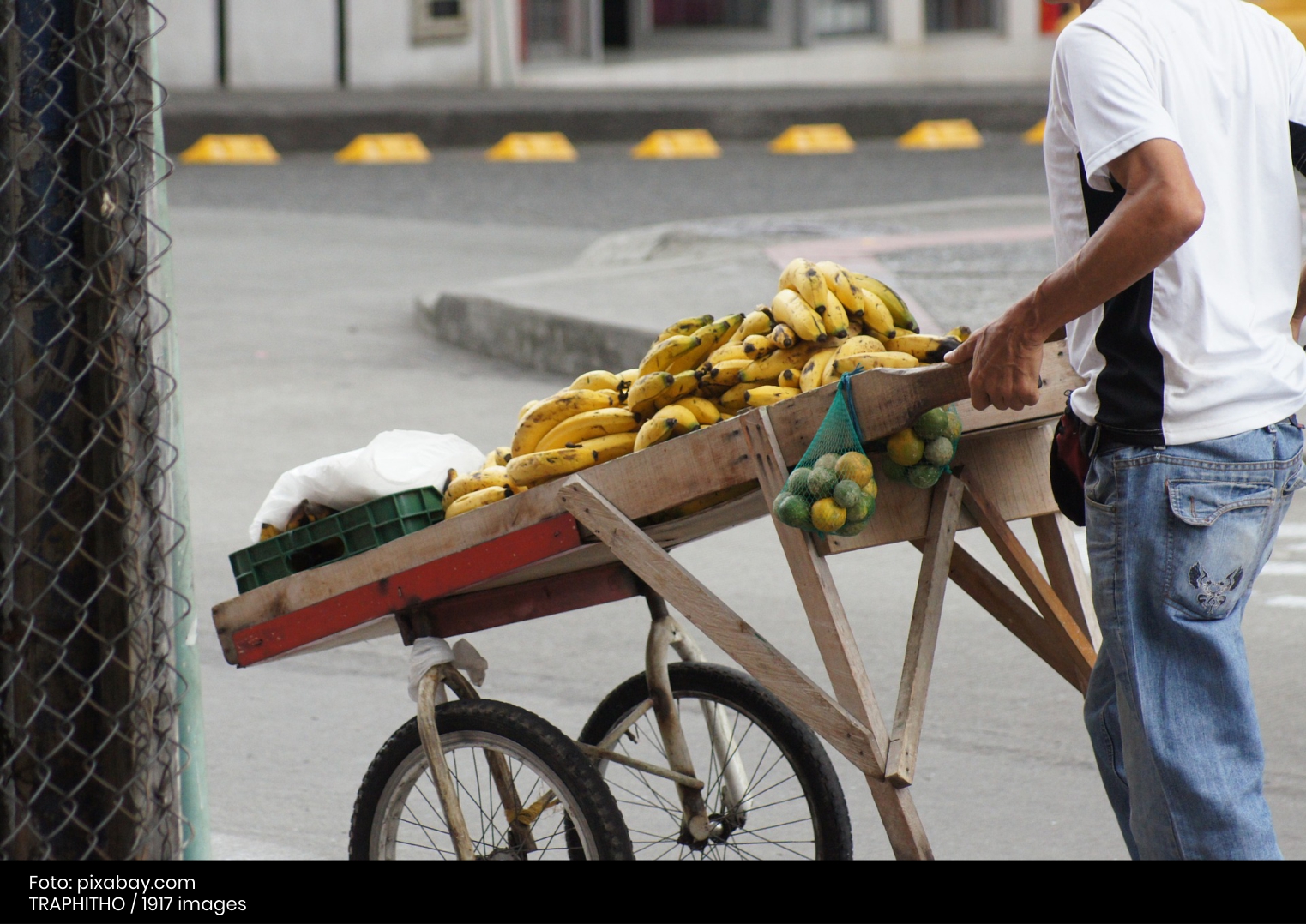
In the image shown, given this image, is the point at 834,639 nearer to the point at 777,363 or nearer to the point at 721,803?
the point at 777,363

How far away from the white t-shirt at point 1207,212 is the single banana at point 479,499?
1.08 meters

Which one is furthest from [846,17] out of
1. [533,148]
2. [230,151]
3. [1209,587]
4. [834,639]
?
[1209,587]

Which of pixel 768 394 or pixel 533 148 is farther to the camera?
pixel 533 148

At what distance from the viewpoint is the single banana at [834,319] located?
299cm

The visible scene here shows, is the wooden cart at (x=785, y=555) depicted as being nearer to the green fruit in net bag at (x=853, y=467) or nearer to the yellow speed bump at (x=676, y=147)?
the green fruit in net bag at (x=853, y=467)

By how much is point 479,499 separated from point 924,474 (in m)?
0.82

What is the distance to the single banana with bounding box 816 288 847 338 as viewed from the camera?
2990mm

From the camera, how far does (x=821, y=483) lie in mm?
2605

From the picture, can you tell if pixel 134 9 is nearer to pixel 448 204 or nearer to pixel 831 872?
pixel 831 872

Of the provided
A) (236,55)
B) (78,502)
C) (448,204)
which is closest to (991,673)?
(78,502)

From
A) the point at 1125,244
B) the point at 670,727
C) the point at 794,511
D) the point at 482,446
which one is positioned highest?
the point at 1125,244

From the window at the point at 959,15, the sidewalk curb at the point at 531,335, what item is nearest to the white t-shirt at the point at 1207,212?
the sidewalk curb at the point at 531,335

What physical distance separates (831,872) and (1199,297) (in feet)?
3.22

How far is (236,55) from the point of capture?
68.5ft
